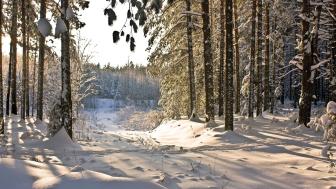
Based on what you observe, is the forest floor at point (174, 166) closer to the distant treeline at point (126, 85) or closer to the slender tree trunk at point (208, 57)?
the slender tree trunk at point (208, 57)

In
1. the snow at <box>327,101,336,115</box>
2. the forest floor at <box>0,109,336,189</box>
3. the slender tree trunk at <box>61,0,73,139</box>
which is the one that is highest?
the slender tree trunk at <box>61,0,73,139</box>

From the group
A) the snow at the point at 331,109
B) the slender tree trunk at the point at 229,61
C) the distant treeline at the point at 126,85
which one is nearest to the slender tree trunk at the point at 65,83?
the slender tree trunk at the point at 229,61

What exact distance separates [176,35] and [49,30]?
922 inches

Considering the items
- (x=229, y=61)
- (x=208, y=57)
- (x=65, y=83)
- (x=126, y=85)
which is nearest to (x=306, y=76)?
(x=229, y=61)

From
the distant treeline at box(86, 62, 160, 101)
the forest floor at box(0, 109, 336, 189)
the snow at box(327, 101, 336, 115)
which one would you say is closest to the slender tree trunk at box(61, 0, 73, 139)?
the forest floor at box(0, 109, 336, 189)

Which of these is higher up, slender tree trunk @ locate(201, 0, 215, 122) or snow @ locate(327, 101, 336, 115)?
slender tree trunk @ locate(201, 0, 215, 122)

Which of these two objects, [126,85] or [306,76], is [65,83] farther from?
[126,85]

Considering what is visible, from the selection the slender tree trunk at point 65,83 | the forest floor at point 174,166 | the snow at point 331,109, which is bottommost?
the forest floor at point 174,166

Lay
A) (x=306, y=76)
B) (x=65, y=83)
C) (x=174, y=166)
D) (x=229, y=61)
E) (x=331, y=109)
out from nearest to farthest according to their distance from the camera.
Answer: (x=331, y=109), (x=174, y=166), (x=65, y=83), (x=229, y=61), (x=306, y=76)

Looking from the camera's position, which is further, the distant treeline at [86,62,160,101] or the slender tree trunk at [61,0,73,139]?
the distant treeline at [86,62,160,101]

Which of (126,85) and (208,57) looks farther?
(126,85)

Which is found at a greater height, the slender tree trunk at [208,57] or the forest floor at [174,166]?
the slender tree trunk at [208,57]

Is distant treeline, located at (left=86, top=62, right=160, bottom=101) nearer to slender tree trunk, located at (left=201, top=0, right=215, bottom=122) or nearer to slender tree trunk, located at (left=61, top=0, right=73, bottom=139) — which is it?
slender tree trunk, located at (left=201, top=0, right=215, bottom=122)

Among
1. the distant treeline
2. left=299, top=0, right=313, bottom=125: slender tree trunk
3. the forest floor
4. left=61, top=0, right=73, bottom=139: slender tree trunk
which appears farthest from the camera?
the distant treeline
